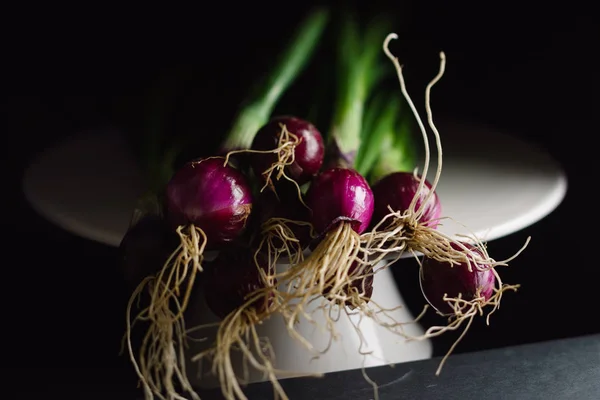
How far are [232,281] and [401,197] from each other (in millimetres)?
161

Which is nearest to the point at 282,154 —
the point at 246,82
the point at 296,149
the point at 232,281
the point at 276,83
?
the point at 296,149

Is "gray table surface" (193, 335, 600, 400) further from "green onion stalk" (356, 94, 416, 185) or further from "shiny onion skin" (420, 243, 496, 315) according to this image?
"green onion stalk" (356, 94, 416, 185)

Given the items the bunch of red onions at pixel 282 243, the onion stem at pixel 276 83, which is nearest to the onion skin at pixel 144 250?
the bunch of red onions at pixel 282 243

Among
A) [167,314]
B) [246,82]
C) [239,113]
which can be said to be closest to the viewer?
[167,314]

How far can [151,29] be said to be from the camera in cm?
122

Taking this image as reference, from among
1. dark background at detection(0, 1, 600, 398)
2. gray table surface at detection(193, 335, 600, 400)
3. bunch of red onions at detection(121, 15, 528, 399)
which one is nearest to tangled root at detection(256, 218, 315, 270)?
bunch of red onions at detection(121, 15, 528, 399)

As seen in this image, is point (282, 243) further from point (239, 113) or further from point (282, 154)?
point (239, 113)

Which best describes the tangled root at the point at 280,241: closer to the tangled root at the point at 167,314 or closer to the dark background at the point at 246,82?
the tangled root at the point at 167,314

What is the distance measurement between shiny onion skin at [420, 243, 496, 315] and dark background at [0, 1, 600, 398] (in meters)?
0.25

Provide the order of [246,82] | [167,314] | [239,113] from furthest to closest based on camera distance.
Result: 1. [246,82]
2. [239,113]
3. [167,314]

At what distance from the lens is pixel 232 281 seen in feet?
1.80

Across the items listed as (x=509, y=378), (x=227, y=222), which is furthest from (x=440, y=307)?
(x=227, y=222)

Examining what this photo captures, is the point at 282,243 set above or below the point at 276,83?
below

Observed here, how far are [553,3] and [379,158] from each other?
0.53 meters
